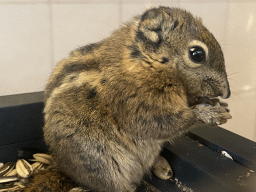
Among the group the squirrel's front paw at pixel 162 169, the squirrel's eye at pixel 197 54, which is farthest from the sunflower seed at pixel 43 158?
the squirrel's eye at pixel 197 54

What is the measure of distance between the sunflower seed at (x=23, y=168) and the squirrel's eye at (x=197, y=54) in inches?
34.5

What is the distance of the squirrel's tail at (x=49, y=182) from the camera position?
1.19 meters

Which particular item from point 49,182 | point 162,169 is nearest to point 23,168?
point 49,182

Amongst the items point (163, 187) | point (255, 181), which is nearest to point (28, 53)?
point (163, 187)

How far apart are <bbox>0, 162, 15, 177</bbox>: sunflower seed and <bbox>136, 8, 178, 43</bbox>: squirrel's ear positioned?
87cm

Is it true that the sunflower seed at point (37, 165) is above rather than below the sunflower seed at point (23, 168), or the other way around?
below

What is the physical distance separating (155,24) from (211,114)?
398 millimetres

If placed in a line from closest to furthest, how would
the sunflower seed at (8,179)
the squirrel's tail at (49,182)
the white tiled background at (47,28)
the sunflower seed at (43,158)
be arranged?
the squirrel's tail at (49,182) < the sunflower seed at (8,179) < the sunflower seed at (43,158) < the white tiled background at (47,28)

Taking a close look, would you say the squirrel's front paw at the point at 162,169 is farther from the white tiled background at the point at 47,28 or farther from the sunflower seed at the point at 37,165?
the white tiled background at the point at 47,28

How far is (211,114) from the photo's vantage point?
1.11 m

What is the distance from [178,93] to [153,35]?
24 cm

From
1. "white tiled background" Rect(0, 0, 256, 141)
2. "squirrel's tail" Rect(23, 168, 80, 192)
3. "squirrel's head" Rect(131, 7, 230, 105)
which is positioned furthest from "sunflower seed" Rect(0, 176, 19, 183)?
"squirrel's head" Rect(131, 7, 230, 105)

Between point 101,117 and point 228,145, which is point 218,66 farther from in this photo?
point 101,117

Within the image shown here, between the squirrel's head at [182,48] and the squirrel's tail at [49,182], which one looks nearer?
the squirrel's head at [182,48]
